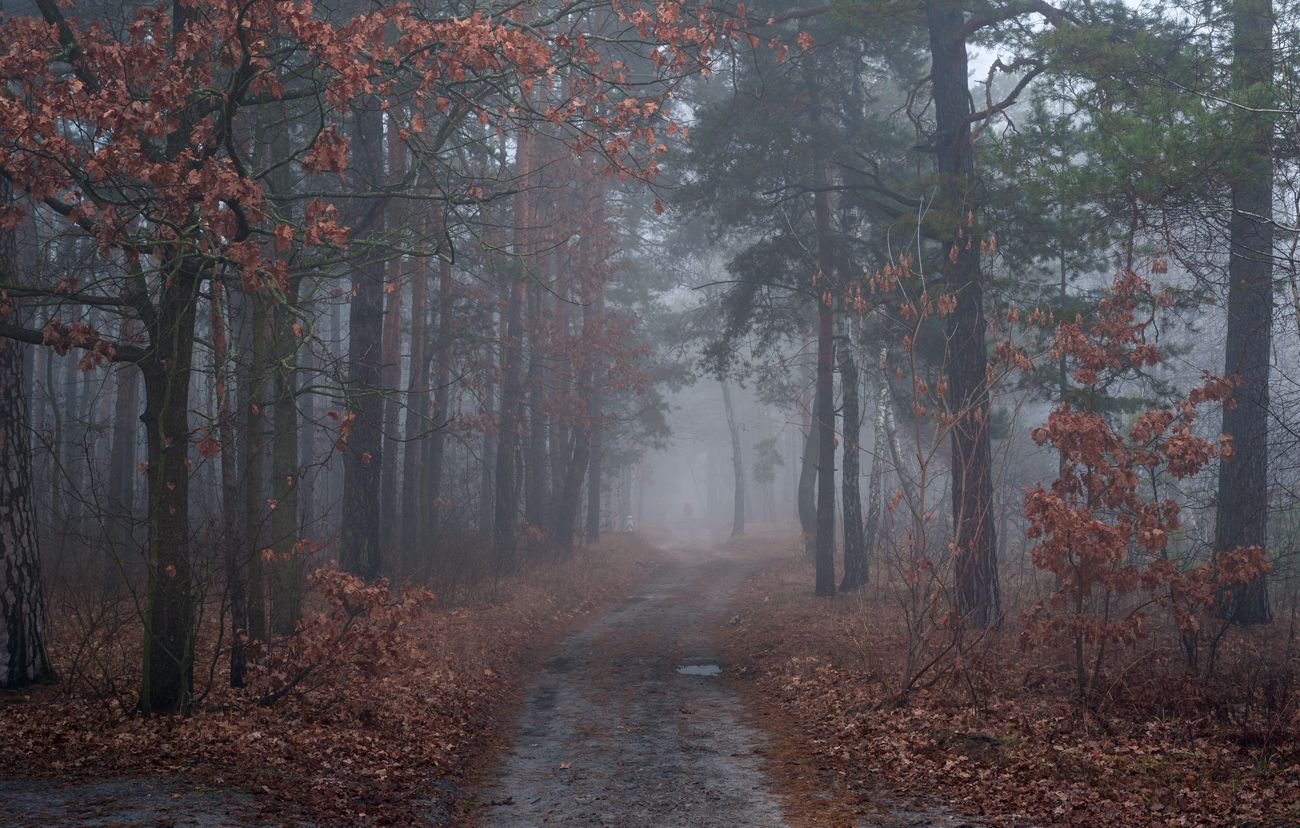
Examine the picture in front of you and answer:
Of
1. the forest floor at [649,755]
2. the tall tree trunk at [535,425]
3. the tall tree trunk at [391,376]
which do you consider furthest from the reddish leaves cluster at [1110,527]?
the tall tree trunk at [535,425]

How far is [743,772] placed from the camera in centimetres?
838

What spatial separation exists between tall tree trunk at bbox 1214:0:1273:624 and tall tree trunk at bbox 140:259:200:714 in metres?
10.9

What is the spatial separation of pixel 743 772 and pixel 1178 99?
887cm

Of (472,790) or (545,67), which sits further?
(545,67)

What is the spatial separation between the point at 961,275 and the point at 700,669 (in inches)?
275

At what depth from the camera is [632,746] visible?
934 centimetres

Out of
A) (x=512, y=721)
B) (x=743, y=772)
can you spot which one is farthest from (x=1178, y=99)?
(x=512, y=721)

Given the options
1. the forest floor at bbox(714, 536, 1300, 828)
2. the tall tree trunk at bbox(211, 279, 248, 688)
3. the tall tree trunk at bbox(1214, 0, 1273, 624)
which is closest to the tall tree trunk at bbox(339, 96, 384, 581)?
the tall tree trunk at bbox(211, 279, 248, 688)

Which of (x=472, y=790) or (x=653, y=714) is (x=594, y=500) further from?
(x=472, y=790)

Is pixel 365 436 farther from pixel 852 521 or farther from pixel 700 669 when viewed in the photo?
pixel 852 521

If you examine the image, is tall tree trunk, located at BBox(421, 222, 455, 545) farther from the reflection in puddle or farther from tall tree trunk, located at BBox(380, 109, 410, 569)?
the reflection in puddle

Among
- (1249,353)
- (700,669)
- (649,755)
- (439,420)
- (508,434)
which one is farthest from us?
(508,434)

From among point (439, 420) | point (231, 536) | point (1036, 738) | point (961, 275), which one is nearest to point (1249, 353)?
point (961, 275)

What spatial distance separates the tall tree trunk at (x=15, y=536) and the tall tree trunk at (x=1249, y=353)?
12.6 meters
